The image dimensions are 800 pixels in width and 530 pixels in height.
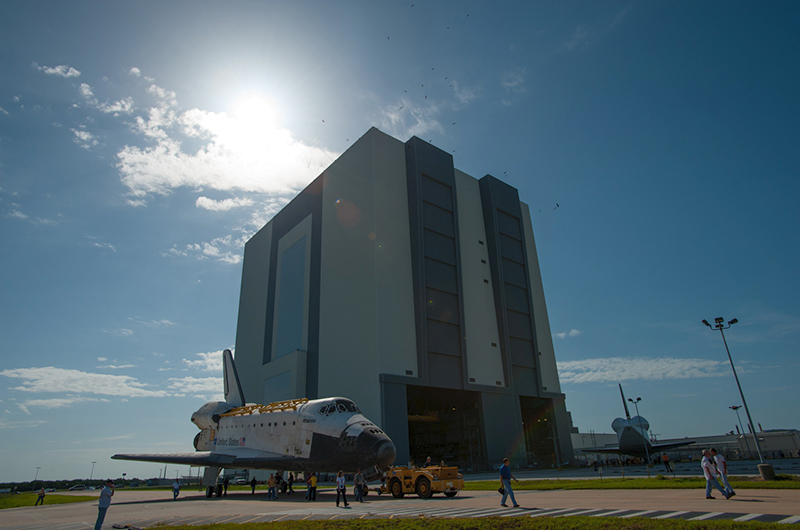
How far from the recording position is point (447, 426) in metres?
52.4

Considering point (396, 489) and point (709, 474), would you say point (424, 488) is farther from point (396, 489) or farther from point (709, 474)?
point (709, 474)

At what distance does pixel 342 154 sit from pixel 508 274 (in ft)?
84.2

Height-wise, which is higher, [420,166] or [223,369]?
[420,166]

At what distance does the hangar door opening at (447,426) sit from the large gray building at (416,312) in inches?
7.0

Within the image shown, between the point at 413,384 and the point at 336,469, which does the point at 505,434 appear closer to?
the point at 413,384

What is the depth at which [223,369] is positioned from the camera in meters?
38.2

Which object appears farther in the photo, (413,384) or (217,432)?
(413,384)

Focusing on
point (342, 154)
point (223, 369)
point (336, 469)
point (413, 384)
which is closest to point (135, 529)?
point (336, 469)

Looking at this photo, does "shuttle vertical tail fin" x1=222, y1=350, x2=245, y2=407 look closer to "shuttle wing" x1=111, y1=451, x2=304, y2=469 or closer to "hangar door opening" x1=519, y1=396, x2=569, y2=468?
"shuttle wing" x1=111, y1=451, x2=304, y2=469

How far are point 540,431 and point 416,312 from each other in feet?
81.1

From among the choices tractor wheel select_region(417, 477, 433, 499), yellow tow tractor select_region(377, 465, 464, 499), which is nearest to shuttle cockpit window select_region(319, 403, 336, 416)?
yellow tow tractor select_region(377, 465, 464, 499)

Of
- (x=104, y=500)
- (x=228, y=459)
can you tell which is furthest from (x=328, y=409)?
(x=104, y=500)

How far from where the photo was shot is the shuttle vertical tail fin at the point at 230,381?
36172mm

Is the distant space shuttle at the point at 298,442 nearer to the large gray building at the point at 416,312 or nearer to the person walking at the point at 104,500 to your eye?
the person walking at the point at 104,500
